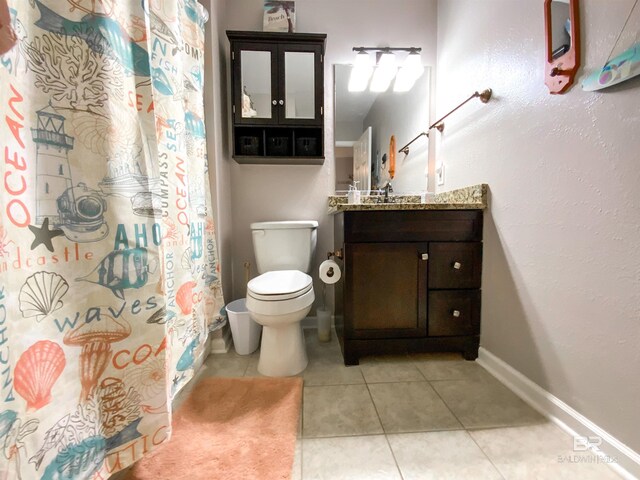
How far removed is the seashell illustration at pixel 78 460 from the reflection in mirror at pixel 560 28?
69.2 inches

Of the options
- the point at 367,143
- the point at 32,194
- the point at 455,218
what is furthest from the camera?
the point at 367,143

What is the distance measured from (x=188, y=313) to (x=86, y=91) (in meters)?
0.70

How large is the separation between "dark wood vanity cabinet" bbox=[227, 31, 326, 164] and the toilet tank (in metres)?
0.45

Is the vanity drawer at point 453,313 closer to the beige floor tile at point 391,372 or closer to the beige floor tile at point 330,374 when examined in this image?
the beige floor tile at point 391,372

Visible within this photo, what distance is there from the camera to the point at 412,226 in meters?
1.29

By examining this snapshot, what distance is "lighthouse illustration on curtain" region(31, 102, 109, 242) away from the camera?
0.52m

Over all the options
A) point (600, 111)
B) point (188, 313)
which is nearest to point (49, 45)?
point (188, 313)

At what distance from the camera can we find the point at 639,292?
688mm

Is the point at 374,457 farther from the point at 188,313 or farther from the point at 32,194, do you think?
the point at 32,194

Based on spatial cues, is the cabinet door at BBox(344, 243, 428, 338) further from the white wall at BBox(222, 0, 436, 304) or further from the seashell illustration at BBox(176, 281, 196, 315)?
the seashell illustration at BBox(176, 281, 196, 315)

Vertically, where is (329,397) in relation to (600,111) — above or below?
below

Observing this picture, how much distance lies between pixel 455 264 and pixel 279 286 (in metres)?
0.90

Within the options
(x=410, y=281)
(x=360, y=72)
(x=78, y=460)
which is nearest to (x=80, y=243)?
(x=78, y=460)

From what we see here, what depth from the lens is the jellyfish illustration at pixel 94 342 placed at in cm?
58
